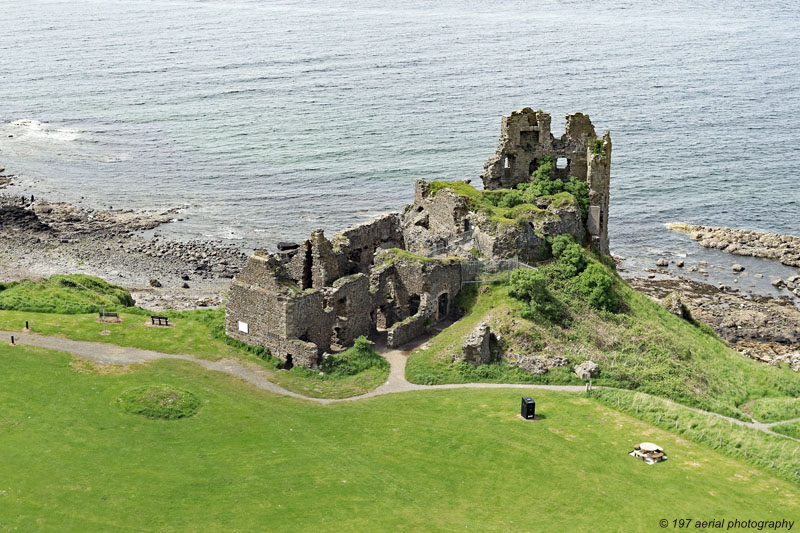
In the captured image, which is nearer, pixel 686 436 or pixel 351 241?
pixel 686 436

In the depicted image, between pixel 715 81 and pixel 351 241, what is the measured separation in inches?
5833

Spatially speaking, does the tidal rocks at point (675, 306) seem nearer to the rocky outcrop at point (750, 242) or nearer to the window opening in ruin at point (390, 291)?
the window opening in ruin at point (390, 291)

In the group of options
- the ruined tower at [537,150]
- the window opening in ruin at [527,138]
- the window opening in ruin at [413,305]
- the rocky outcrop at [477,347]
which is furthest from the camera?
the window opening in ruin at [527,138]

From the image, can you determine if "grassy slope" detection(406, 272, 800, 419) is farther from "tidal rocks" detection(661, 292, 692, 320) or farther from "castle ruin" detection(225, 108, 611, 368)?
"tidal rocks" detection(661, 292, 692, 320)

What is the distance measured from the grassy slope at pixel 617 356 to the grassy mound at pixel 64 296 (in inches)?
1050

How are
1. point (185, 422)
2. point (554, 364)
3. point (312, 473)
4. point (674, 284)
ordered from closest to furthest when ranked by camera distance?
point (312, 473)
point (185, 422)
point (554, 364)
point (674, 284)

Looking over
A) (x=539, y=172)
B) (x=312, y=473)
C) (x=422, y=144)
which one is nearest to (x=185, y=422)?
(x=312, y=473)

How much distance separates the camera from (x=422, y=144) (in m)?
152

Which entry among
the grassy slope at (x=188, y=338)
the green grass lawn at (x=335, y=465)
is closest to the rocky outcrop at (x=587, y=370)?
the green grass lawn at (x=335, y=465)

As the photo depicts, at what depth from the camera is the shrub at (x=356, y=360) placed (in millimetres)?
60594

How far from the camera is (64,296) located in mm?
74500

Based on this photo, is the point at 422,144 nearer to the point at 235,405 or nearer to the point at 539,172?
the point at 539,172

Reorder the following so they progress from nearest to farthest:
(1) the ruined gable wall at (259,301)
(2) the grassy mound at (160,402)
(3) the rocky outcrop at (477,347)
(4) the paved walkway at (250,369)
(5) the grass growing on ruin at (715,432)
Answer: (5) the grass growing on ruin at (715,432), (2) the grassy mound at (160,402), (4) the paved walkway at (250,369), (1) the ruined gable wall at (259,301), (3) the rocky outcrop at (477,347)

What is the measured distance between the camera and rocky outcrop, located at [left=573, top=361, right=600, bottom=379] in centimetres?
6169
